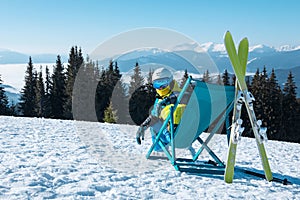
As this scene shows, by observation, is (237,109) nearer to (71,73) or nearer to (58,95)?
(71,73)

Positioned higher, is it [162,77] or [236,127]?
[162,77]

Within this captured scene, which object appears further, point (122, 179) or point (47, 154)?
point (47, 154)

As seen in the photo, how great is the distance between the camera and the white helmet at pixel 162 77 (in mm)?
6297

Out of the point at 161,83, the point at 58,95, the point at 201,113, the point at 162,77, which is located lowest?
the point at 201,113

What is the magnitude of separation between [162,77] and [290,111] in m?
38.5

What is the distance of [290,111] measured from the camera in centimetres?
4016

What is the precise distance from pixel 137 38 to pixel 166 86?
115cm

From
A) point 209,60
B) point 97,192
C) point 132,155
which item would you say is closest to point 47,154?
point 132,155

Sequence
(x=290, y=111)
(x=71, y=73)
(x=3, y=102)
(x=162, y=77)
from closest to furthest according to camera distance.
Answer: (x=162, y=77) < (x=290, y=111) < (x=3, y=102) < (x=71, y=73)

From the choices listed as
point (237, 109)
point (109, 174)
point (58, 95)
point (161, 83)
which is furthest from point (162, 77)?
point (58, 95)

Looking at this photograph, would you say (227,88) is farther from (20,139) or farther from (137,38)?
(20,139)

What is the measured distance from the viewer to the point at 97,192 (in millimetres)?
4500

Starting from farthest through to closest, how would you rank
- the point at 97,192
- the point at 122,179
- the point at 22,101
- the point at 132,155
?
the point at 22,101 → the point at 132,155 → the point at 122,179 → the point at 97,192

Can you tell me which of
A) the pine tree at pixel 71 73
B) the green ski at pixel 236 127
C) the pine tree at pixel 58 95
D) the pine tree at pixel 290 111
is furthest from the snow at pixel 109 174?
the pine tree at pixel 58 95
